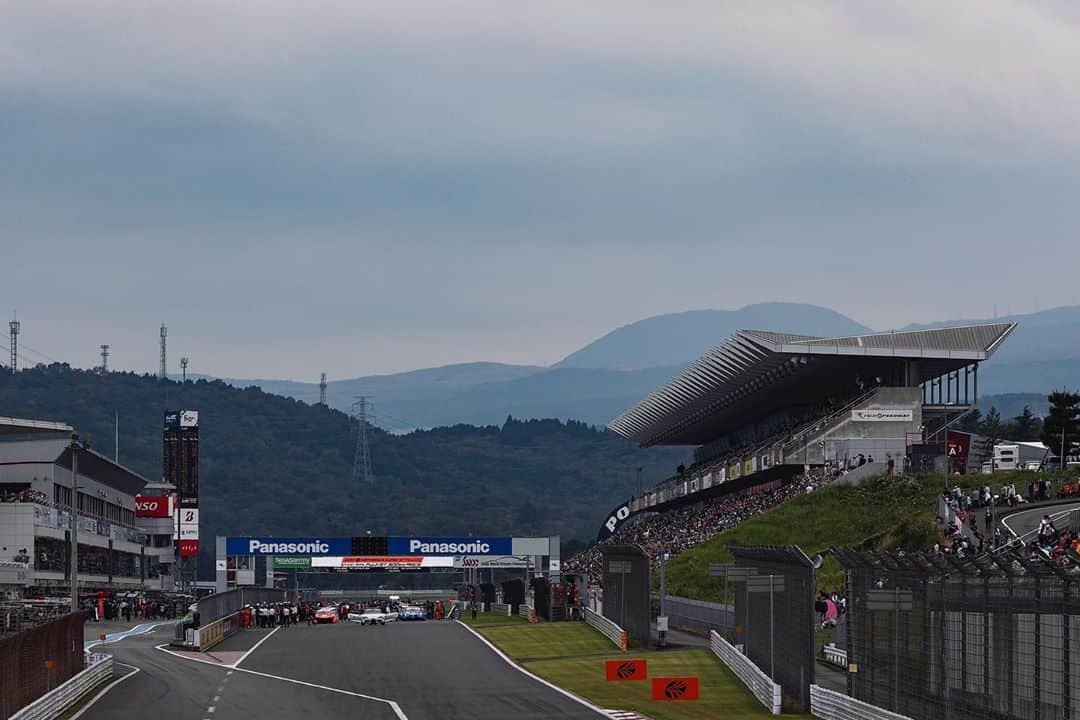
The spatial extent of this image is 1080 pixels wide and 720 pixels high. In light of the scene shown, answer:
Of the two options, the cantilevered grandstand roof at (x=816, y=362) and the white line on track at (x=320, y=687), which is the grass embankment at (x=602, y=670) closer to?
the white line on track at (x=320, y=687)

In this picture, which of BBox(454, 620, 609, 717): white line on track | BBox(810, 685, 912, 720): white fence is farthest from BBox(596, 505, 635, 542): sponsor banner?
BBox(810, 685, 912, 720): white fence

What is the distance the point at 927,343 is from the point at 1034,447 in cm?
4225

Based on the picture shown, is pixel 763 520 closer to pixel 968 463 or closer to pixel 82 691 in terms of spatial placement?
pixel 968 463

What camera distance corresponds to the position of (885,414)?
91500mm

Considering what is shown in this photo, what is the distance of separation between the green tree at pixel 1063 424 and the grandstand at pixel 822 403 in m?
13.0

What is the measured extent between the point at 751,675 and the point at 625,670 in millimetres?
5337

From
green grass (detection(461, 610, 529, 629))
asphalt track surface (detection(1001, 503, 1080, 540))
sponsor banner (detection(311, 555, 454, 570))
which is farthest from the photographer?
sponsor banner (detection(311, 555, 454, 570))

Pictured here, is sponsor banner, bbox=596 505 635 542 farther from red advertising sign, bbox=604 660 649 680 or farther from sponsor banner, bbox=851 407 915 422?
red advertising sign, bbox=604 660 649 680

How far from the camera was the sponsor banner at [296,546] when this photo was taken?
115m

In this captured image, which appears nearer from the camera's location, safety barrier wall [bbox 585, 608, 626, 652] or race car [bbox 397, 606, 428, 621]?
safety barrier wall [bbox 585, 608, 626, 652]

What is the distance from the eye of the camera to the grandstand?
90125 millimetres

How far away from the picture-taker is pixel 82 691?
4109 cm

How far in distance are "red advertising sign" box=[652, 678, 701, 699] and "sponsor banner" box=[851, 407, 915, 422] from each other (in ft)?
186

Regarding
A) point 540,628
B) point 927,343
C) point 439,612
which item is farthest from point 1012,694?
point 439,612
